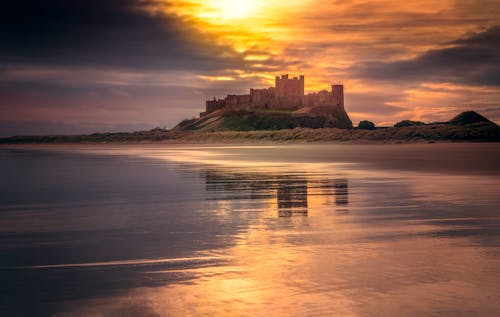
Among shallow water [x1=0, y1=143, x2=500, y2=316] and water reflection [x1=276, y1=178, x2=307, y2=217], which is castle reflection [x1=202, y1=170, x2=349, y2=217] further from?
shallow water [x1=0, y1=143, x2=500, y2=316]

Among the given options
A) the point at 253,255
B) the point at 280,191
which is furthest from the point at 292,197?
the point at 253,255

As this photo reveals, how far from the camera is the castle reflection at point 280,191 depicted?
17266mm

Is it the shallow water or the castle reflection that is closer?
the shallow water

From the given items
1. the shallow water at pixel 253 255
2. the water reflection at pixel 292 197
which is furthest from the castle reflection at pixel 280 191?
the shallow water at pixel 253 255

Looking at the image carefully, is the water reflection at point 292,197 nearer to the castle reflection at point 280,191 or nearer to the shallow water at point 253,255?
the castle reflection at point 280,191

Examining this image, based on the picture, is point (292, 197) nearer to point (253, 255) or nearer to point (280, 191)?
point (280, 191)

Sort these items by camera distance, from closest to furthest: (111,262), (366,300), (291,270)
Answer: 1. (366,300)
2. (291,270)
3. (111,262)

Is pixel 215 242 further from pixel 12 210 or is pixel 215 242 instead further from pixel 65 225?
pixel 12 210

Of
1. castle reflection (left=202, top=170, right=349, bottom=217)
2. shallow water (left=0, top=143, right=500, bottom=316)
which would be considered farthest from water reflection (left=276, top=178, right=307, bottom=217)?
shallow water (left=0, top=143, right=500, bottom=316)

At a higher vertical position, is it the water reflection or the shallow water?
the water reflection

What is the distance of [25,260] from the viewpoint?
976 cm

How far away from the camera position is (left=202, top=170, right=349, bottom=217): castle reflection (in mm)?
17266

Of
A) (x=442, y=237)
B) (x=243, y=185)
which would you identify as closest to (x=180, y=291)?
(x=442, y=237)

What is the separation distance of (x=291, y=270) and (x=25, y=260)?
491cm
